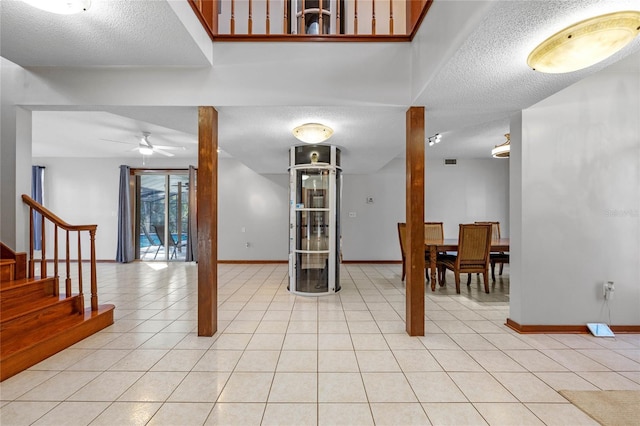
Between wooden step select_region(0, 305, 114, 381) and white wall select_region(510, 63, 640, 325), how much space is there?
14.5ft

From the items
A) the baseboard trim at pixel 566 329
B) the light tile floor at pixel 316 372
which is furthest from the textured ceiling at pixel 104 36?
the baseboard trim at pixel 566 329

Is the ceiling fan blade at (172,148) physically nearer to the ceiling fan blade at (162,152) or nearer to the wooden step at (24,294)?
the ceiling fan blade at (162,152)

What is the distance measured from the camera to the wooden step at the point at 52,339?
6.68ft

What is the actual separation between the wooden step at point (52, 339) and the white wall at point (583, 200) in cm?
441

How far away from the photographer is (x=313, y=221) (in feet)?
14.2

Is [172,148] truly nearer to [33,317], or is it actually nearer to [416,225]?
[33,317]

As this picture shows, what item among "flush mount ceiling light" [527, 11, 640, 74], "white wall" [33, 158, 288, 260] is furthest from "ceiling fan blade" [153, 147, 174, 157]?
"flush mount ceiling light" [527, 11, 640, 74]

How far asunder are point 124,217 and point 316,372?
6.68 metres

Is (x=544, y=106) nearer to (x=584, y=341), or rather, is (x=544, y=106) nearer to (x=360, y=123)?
(x=360, y=123)

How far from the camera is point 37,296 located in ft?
8.93

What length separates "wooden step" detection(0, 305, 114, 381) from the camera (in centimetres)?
204

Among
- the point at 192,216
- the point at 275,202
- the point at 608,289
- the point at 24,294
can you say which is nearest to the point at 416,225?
the point at 608,289

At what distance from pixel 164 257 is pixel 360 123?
6345 millimetres

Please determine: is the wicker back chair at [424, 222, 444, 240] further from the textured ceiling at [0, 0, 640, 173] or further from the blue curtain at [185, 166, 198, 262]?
the blue curtain at [185, 166, 198, 262]
